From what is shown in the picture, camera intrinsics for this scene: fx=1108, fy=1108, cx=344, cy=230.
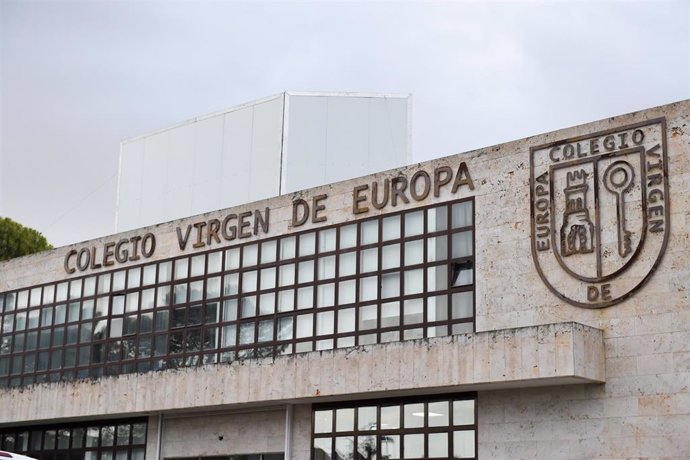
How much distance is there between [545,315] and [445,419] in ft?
10.2

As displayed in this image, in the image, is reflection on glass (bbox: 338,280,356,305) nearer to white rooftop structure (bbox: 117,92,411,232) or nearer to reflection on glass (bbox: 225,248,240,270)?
reflection on glass (bbox: 225,248,240,270)

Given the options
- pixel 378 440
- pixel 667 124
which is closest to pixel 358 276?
pixel 378 440

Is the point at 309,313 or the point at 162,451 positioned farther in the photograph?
the point at 162,451

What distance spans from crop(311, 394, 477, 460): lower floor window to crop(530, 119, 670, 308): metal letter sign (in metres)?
3.35

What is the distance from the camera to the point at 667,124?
68.3 feet

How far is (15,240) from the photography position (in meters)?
56.2

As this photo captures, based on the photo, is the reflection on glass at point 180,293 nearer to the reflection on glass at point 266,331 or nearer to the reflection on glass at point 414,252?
the reflection on glass at point 266,331

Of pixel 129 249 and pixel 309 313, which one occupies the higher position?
pixel 129 249

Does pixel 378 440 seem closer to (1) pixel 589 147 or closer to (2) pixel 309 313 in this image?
(2) pixel 309 313

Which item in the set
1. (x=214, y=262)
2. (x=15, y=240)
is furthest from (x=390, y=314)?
(x=15, y=240)

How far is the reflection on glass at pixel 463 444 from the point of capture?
22.2 m

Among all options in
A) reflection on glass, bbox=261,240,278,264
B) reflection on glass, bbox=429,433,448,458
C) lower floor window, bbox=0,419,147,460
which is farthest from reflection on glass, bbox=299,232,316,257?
lower floor window, bbox=0,419,147,460

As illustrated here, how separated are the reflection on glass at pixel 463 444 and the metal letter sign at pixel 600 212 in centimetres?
345

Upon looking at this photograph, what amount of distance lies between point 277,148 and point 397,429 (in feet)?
64.1
